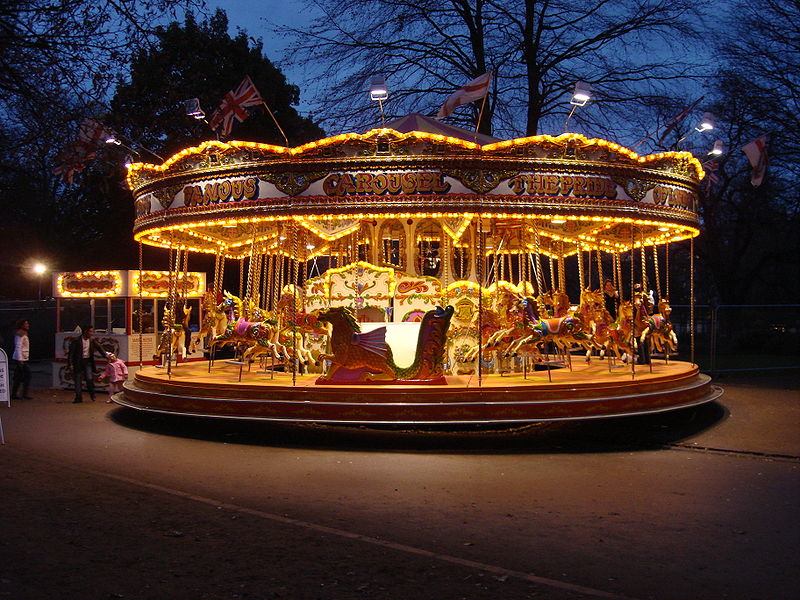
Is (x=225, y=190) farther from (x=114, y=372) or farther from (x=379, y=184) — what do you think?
(x=114, y=372)

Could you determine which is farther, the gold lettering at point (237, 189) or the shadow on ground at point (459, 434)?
the gold lettering at point (237, 189)

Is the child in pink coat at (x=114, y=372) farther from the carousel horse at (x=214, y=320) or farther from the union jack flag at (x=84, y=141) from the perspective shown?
the union jack flag at (x=84, y=141)

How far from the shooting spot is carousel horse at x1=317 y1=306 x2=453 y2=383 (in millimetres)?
11688

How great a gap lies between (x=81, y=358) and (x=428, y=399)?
875 centimetres

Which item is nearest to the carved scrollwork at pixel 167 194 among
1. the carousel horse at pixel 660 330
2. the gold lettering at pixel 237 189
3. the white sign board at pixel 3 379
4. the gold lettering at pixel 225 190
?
the gold lettering at pixel 225 190

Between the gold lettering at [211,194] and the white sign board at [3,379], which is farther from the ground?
the gold lettering at [211,194]

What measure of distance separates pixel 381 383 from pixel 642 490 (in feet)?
14.6

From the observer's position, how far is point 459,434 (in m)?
11.8

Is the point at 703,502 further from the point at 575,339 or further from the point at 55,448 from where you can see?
the point at 55,448

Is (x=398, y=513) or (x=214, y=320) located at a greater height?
(x=214, y=320)

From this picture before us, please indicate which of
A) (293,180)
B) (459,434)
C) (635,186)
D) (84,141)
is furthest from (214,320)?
(635,186)

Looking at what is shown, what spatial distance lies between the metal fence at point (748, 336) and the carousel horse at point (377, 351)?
45.3 ft

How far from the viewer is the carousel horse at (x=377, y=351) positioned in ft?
38.3

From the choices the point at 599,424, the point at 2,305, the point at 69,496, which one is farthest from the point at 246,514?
the point at 2,305
